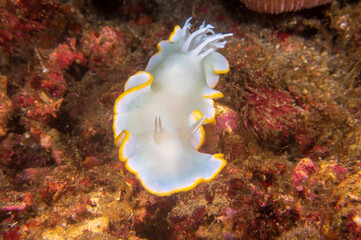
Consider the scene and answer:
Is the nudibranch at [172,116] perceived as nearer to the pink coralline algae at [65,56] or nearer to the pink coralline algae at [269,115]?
the pink coralline algae at [269,115]

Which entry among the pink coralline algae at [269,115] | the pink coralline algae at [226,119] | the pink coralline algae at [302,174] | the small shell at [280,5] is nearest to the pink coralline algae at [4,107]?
the pink coralline algae at [226,119]

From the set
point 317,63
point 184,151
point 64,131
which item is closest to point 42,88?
point 64,131

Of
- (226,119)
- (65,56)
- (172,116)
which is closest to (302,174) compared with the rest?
(226,119)

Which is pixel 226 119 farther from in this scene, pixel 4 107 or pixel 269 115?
pixel 4 107

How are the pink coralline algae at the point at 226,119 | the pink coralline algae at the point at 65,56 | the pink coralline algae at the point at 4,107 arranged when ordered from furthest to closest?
the pink coralline algae at the point at 65,56
the pink coralline algae at the point at 4,107
the pink coralline algae at the point at 226,119

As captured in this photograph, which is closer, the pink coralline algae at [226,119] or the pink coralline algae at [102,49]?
the pink coralline algae at [226,119]

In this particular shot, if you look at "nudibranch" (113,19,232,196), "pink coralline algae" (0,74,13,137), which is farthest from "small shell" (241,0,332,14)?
"pink coralline algae" (0,74,13,137)
